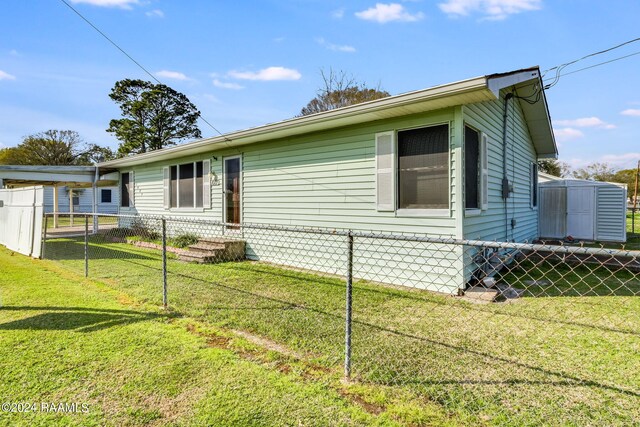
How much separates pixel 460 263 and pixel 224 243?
494 cm

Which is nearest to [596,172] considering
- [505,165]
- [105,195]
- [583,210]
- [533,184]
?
[583,210]

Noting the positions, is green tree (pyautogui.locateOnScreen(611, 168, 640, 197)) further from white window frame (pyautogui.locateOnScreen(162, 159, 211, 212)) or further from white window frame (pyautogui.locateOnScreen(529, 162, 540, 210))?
white window frame (pyautogui.locateOnScreen(162, 159, 211, 212))

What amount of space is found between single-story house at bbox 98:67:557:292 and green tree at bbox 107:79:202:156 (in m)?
21.0

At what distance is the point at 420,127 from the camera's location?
5250 mm

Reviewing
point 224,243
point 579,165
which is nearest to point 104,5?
point 224,243

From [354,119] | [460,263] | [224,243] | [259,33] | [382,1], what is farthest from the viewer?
[259,33]

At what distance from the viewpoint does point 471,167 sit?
17.6 feet

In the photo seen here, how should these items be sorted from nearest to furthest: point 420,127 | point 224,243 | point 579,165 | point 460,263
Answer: point 460,263
point 420,127
point 224,243
point 579,165

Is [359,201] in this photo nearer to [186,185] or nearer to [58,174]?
[186,185]

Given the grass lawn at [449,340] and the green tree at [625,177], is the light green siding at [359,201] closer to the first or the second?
the grass lawn at [449,340]

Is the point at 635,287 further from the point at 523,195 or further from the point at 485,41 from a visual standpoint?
the point at 485,41

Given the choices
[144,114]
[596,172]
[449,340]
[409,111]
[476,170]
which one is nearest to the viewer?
[449,340]

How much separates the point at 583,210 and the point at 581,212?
0.08 meters

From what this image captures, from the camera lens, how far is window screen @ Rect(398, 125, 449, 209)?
5.08m
